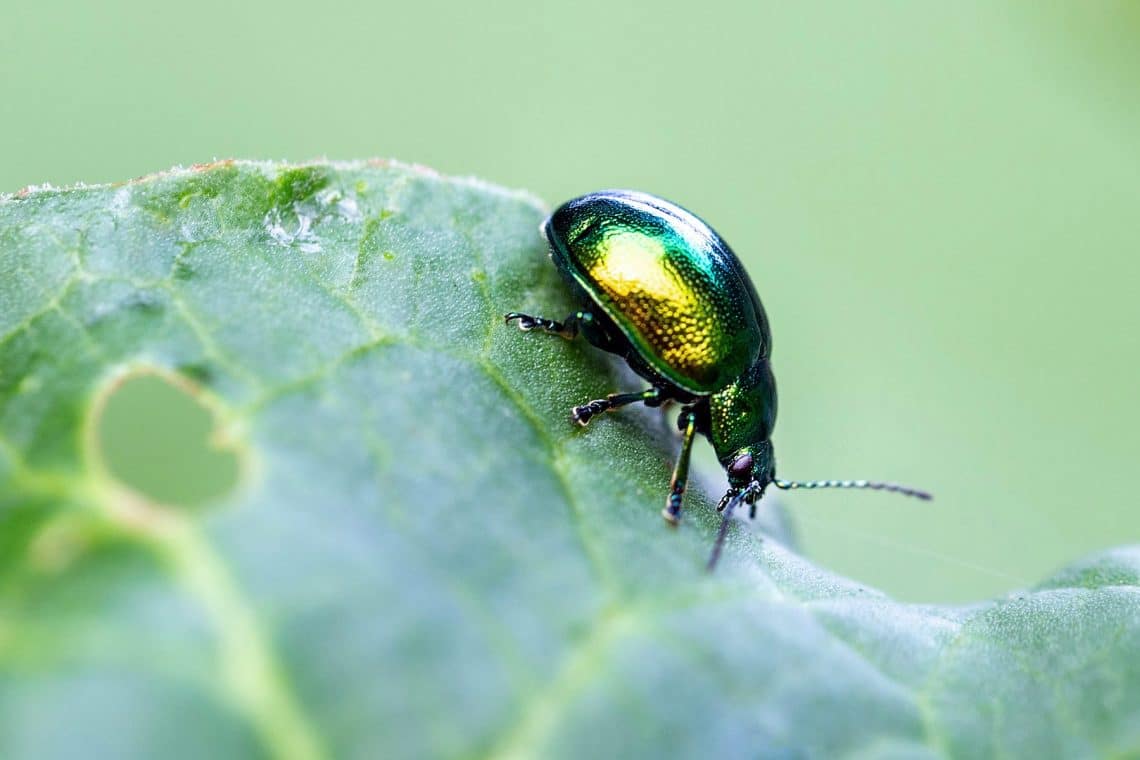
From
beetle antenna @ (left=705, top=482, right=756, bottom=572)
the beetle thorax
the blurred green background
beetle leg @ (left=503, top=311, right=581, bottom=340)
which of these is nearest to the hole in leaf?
beetle leg @ (left=503, top=311, right=581, bottom=340)

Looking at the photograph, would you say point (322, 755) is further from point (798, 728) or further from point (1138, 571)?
point (1138, 571)

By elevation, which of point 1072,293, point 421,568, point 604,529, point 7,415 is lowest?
point 1072,293

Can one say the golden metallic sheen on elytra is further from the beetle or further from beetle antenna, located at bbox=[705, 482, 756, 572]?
beetle antenna, located at bbox=[705, 482, 756, 572]

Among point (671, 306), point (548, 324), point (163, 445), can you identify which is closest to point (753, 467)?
point (671, 306)

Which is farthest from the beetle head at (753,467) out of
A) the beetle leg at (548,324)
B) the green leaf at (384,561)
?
the beetle leg at (548,324)

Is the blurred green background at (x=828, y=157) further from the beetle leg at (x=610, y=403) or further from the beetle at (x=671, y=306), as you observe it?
the beetle leg at (x=610, y=403)

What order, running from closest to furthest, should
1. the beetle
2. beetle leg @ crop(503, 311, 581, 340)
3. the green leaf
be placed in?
the green leaf → beetle leg @ crop(503, 311, 581, 340) → the beetle

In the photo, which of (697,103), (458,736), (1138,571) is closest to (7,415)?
(458,736)
